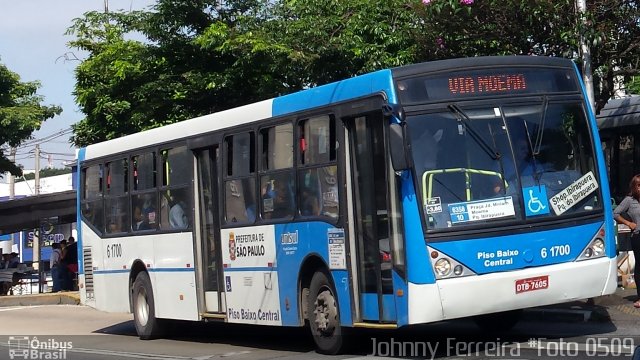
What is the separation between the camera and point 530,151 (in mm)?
9930

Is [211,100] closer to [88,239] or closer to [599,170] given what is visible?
[88,239]

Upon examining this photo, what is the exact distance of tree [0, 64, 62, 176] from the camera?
3011 centimetres

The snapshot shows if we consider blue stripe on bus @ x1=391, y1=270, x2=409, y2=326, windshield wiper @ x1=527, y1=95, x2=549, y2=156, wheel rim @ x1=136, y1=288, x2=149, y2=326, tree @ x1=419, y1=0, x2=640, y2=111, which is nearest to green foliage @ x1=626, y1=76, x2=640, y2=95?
tree @ x1=419, y1=0, x2=640, y2=111

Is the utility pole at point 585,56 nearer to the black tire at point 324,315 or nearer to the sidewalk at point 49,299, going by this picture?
the black tire at point 324,315

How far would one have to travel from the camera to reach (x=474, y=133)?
9.81 m

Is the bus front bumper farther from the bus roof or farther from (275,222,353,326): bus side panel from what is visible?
the bus roof

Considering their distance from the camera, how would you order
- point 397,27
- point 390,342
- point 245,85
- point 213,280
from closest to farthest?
point 390,342, point 213,280, point 397,27, point 245,85

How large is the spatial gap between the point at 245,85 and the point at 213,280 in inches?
317

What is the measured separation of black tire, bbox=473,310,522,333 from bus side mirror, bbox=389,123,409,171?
3.11m

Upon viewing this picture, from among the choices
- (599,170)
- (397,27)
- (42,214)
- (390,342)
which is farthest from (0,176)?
(599,170)

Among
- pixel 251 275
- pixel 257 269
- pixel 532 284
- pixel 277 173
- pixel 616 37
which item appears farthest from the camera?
pixel 616 37

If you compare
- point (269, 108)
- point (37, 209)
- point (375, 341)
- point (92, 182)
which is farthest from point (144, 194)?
point (37, 209)

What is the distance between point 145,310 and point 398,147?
7432 millimetres

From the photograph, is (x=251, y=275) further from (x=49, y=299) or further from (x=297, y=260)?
(x=49, y=299)
